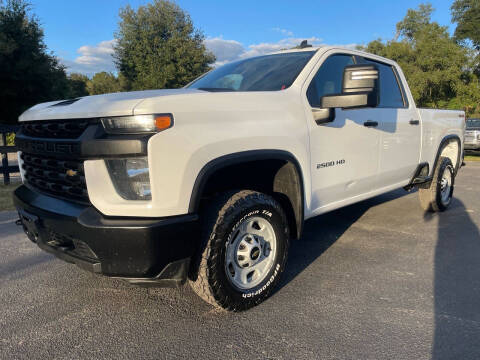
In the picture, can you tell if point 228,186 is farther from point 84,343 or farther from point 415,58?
point 415,58

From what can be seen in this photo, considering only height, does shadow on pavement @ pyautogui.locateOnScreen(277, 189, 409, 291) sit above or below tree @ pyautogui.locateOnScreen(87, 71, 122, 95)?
below

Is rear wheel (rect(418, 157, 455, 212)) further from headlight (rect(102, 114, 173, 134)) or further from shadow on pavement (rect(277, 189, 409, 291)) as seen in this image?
headlight (rect(102, 114, 173, 134))

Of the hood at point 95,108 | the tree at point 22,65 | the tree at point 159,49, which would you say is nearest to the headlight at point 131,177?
the hood at point 95,108

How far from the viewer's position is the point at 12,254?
3738mm

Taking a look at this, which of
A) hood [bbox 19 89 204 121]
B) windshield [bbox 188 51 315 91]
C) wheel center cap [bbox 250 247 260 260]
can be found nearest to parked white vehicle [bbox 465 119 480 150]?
windshield [bbox 188 51 315 91]

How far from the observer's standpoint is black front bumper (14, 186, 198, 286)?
197 centimetres

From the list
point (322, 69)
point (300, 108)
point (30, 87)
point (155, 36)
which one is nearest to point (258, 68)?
point (322, 69)

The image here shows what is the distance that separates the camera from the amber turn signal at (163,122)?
1.99m

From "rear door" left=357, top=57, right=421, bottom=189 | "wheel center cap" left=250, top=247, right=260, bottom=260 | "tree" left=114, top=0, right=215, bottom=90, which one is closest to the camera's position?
"wheel center cap" left=250, top=247, right=260, bottom=260

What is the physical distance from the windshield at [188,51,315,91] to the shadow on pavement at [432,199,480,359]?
1996 millimetres

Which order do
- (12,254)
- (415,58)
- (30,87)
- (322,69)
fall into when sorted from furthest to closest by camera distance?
1. (415,58)
2. (30,87)
3. (12,254)
4. (322,69)

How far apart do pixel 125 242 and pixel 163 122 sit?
672 mm

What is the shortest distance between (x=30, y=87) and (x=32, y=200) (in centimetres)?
1973

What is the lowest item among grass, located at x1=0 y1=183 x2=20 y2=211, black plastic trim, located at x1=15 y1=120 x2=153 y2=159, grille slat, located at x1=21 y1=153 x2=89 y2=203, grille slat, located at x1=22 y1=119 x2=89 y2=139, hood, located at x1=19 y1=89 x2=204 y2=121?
grass, located at x1=0 y1=183 x2=20 y2=211
